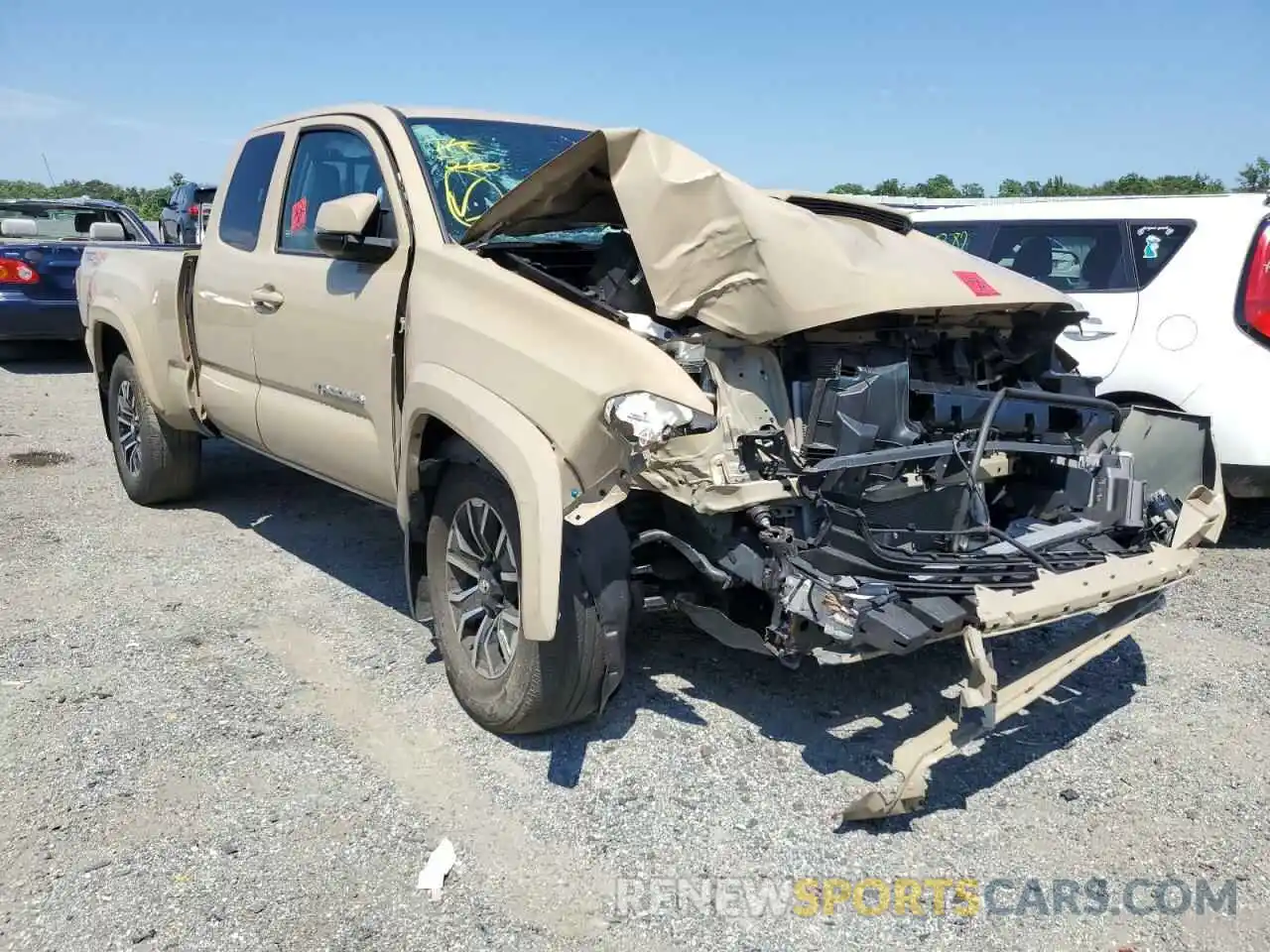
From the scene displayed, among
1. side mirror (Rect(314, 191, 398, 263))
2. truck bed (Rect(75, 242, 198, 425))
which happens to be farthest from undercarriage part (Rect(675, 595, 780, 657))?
truck bed (Rect(75, 242, 198, 425))

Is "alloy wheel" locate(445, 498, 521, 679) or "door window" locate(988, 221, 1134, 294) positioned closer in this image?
"alloy wheel" locate(445, 498, 521, 679)

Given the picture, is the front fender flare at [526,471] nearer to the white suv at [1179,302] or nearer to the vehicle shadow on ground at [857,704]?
the vehicle shadow on ground at [857,704]

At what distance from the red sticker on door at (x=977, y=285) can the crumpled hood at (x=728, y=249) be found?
0.05 feet

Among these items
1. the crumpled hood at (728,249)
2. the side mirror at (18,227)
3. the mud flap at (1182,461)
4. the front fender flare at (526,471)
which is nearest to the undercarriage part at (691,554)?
the front fender flare at (526,471)

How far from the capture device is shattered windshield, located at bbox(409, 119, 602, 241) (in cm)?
391

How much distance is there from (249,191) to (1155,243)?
4.84 meters

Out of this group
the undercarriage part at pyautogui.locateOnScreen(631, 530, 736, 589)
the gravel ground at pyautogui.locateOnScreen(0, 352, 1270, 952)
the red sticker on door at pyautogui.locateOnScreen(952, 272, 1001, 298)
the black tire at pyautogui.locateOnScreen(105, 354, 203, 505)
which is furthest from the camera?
the black tire at pyautogui.locateOnScreen(105, 354, 203, 505)

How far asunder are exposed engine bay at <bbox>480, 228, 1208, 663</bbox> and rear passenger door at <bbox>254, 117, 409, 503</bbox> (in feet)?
1.89

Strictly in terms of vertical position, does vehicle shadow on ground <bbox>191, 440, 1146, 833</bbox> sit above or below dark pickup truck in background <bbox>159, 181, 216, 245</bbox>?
below

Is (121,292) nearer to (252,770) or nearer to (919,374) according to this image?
(252,770)

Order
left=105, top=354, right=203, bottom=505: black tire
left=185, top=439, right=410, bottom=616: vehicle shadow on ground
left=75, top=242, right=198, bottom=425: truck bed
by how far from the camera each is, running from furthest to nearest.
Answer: left=105, top=354, right=203, bottom=505: black tire < left=75, top=242, right=198, bottom=425: truck bed < left=185, top=439, right=410, bottom=616: vehicle shadow on ground

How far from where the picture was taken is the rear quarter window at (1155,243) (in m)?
5.57

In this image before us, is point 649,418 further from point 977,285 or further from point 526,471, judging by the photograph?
point 977,285

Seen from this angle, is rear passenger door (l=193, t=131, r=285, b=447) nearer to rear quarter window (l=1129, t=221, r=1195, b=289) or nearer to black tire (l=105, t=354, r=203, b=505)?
black tire (l=105, t=354, r=203, b=505)
